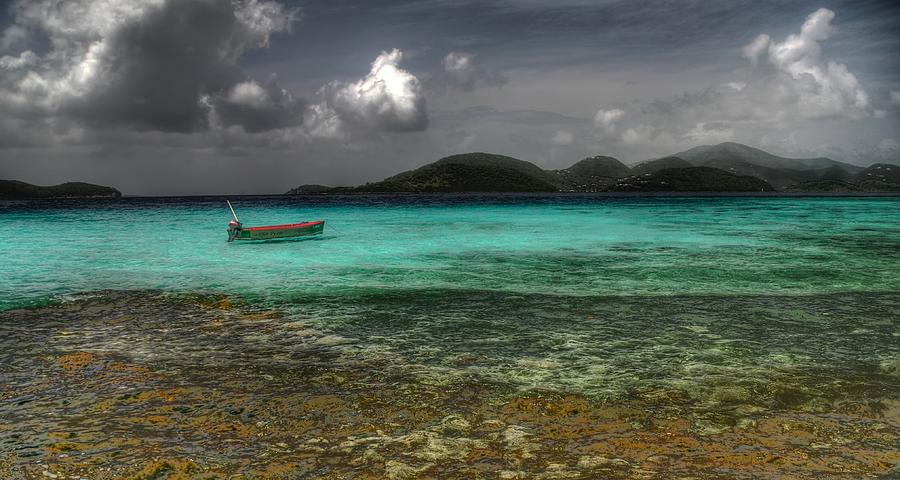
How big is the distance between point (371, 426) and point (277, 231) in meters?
35.7

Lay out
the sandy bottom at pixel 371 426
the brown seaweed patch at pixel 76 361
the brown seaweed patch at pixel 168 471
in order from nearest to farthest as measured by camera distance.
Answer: the brown seaweed patch at pixel 168 471
the sandy bottom at pixel 371 426
the brown seaweed patch at pixel 76 361

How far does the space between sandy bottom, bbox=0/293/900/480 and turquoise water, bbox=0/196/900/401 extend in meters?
1.03

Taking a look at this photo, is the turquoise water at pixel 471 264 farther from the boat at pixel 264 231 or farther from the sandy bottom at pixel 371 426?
the sandy bottom at pixel 371 426

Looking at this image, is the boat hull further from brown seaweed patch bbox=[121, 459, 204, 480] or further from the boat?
brown seaweed patch bbox=[121, 459, 204, 480]

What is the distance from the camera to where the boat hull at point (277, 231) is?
132 feet

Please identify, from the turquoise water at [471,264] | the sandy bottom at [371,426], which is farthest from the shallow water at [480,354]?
the turquoise water at [471,264]

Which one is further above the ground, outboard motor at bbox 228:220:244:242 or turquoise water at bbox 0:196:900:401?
outboard motor at bbox 228:220:244:242

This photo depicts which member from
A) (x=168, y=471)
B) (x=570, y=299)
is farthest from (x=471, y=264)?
(x=168, y=471)

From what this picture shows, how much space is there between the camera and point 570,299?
18484 millimetres

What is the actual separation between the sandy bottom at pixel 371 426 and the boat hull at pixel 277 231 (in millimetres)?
28827

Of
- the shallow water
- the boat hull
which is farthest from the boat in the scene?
the shallow water

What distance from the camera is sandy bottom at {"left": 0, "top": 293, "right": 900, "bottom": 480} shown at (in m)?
6.84

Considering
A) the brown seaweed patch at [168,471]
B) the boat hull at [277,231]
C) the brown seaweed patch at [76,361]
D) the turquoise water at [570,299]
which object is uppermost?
the boat hull at [277,231]

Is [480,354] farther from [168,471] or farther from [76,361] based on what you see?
[76,361]
